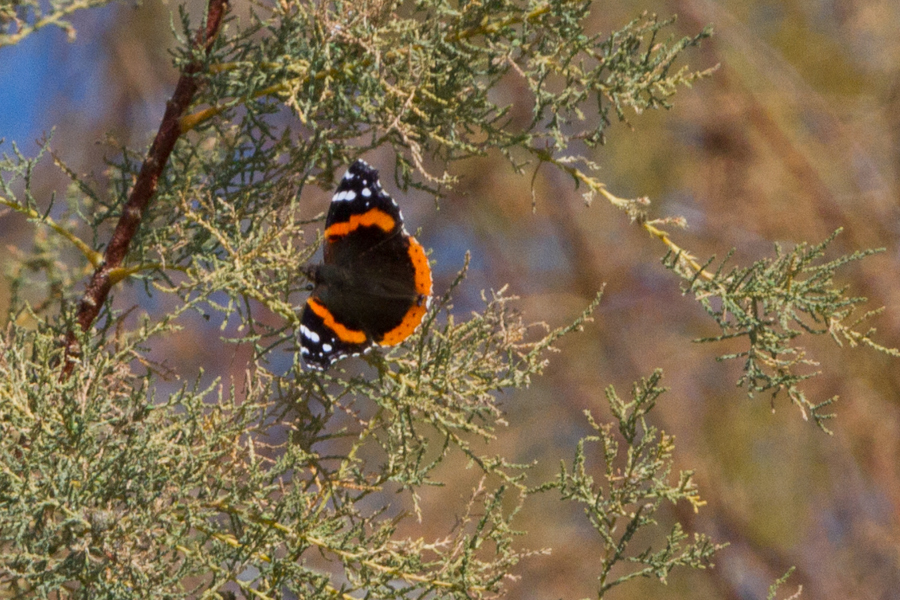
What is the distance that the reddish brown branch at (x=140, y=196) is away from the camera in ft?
5.32

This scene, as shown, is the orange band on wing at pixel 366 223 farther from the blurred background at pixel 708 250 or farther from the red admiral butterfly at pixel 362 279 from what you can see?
the blurred background at pixel 708 250

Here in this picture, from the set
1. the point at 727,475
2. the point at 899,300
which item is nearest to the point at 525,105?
the point at 899,300

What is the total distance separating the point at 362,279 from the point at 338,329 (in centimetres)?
43

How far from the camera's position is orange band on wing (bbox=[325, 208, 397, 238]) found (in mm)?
2279

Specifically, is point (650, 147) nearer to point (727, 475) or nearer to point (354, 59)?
point (727, 475)

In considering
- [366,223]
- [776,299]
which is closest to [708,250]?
[366,223]

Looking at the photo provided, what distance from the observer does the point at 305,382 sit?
1643 mm

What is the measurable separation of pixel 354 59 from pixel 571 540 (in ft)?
15.8

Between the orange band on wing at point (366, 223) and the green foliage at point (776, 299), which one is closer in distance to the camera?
the green foliage at point (776, 299)

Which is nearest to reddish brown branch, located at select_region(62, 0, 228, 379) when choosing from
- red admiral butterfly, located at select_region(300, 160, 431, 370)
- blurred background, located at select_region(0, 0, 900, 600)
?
red admiral butterfly, located at select_region(300, 160, 431, 370)

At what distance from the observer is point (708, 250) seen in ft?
16.9

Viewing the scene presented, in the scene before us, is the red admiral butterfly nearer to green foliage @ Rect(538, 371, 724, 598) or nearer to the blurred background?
green foliage @ Rect(538, 371, 724, 598)

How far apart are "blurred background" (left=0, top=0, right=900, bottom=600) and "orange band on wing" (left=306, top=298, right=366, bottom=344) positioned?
2047mm

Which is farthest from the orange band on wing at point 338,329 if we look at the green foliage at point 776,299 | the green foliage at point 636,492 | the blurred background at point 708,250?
the blurred background at point 708,250
